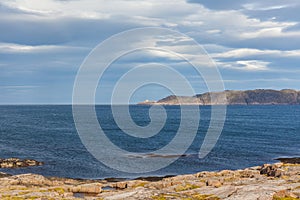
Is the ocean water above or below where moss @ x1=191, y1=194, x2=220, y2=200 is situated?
below

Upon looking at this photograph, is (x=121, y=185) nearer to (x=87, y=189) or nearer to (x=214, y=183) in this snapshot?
(x=87, y=189)

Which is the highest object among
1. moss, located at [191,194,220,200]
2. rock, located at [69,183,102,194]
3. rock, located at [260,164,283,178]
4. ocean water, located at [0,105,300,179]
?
moss, located at [191,194,220,200]

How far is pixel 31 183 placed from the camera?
58.7 metres

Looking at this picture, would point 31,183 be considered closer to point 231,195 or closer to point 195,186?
point 195,186

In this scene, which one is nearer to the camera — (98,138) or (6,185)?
(6,185)

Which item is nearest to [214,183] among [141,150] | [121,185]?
[121,185]

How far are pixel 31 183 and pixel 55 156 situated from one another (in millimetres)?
40159

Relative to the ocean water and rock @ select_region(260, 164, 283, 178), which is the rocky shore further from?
the ocean water

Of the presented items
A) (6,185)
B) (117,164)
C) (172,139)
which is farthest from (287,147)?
(6,185)

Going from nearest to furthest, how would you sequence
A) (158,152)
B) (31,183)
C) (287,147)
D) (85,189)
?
(85,189) < (31,183) < (158,152) < (287,147)

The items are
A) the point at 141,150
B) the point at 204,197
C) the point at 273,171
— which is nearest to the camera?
the point at 204,197

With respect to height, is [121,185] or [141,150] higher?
[121,185]

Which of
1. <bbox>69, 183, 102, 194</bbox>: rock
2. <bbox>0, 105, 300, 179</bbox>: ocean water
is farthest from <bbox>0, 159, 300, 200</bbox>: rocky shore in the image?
<bbox>0, 105, 300, 179</bbox>: ocean water

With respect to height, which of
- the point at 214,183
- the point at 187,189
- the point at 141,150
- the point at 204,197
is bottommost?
the point at 141,150
